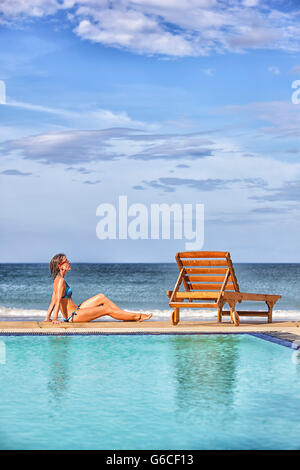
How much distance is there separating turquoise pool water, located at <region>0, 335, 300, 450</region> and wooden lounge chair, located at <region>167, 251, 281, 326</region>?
1404mm

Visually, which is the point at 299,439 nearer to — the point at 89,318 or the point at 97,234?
the point at 89,318

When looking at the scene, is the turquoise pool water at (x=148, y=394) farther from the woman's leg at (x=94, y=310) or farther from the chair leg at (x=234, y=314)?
the woman's leg at (x=94, y=310)

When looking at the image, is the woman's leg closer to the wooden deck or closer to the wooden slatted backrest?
the wooden deck

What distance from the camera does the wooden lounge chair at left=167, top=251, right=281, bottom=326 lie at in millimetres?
11117

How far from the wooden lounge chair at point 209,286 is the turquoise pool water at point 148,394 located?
1.40 metres

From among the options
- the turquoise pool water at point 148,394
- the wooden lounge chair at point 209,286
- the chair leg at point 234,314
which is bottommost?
the turquoise pool water at point 148,394

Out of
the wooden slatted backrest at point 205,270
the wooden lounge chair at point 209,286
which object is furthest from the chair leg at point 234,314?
the wooden slatted backrest at point 205,270

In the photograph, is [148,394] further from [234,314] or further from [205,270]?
[205,270]

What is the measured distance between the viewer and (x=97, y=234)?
46.5 m

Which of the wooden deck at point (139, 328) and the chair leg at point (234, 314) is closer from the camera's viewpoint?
the wooden deck at point (139, 328)

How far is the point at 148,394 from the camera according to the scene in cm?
648

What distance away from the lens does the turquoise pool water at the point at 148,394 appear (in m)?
5.10
